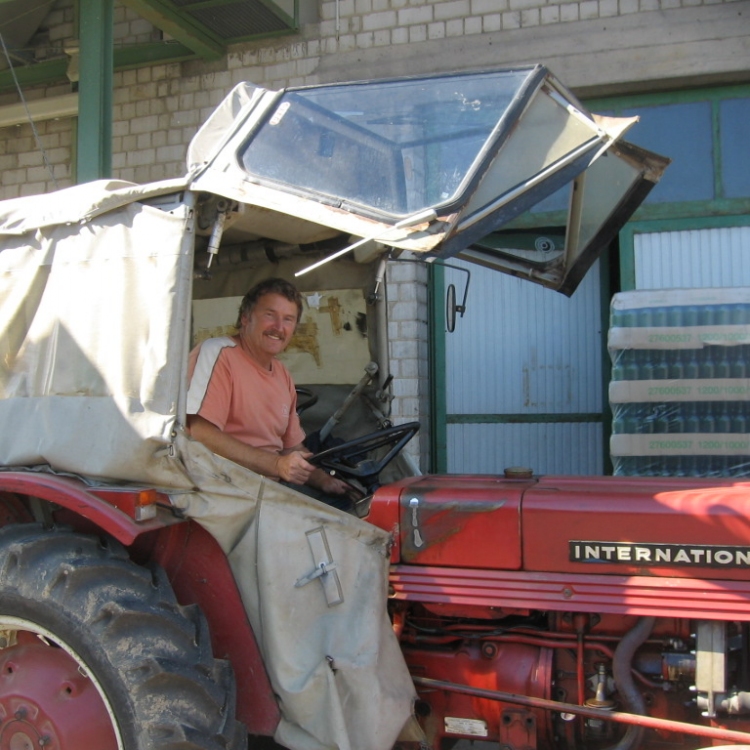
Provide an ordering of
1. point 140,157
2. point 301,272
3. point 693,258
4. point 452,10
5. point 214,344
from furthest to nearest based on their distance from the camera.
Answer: point 140,157
point 452,10
point 693,258
point 214,344
point 301,272

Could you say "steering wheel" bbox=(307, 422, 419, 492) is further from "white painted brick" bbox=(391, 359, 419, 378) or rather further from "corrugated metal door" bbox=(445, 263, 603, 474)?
"corrugated metal door" bbox=(445, 263, 603, 474)

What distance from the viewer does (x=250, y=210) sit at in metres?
3.28

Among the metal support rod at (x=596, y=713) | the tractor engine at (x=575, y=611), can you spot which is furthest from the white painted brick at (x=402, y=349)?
the metal support rod at (x=596, y=713)

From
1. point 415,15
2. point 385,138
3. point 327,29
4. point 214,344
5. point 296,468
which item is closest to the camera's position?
point 385,138

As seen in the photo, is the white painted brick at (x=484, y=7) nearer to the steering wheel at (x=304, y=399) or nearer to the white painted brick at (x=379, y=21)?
the white painted brick at (x=379, y=21)

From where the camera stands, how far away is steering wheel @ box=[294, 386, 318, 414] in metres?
4.29

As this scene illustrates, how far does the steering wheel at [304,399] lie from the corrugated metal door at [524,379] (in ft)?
10.9

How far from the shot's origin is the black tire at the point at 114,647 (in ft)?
8.09

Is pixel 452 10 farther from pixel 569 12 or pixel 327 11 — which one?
pixel 327 11

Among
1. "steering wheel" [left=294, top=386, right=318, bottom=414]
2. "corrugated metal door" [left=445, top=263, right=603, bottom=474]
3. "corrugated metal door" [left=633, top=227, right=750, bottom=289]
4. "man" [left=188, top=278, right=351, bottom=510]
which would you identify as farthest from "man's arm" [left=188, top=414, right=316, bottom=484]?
"corrugated metal door" [left=633, top=227, right=750, bottom=289]

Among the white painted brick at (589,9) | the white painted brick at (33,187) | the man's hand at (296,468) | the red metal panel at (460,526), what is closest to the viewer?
the red metal panel at (460,526)

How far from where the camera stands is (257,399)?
3508 millimetres

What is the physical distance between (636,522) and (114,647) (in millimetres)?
1591

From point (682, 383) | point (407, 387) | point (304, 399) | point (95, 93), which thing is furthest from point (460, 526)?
point (95, 93)
